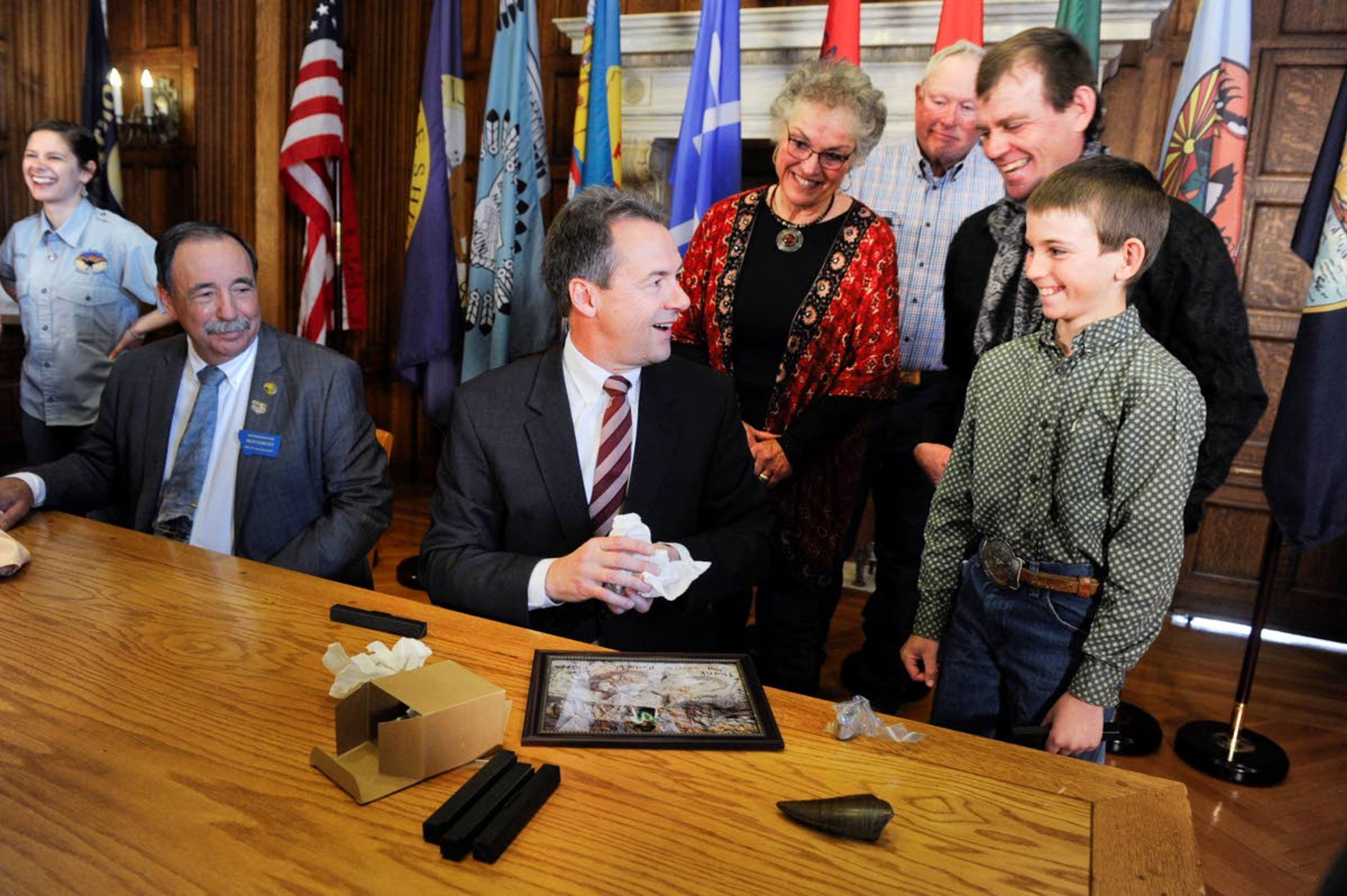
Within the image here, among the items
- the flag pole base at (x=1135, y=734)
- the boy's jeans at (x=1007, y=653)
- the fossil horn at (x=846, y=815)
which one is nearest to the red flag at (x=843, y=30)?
the boy's jeans at (x=1007, y=653)

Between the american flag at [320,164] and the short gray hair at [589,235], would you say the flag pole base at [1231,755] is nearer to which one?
the short gray hair at [589,235]

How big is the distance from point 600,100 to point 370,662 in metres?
3.02

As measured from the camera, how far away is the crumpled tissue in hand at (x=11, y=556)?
1.52 m

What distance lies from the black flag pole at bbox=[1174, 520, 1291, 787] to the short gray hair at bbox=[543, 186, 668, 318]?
209cm

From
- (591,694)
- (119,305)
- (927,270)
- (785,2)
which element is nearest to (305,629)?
(591,694)

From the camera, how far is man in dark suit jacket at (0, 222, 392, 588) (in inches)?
78.2

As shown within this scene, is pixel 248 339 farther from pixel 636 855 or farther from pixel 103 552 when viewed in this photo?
pixel 636 855

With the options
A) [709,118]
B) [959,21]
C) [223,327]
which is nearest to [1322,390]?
[959,21]

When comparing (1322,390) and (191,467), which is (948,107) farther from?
(191,467)

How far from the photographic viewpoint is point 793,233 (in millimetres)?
2338

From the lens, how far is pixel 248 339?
6.66 ft

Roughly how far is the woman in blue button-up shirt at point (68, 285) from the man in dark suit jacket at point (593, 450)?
6.73 feet

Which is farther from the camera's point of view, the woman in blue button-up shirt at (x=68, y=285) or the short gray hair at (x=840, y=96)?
the woman in blue button-up shirt at (x=68, y=285)

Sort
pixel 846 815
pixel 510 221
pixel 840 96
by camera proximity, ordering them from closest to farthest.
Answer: pixel 846 815 → pixel 840 96 → pixel 510 221
